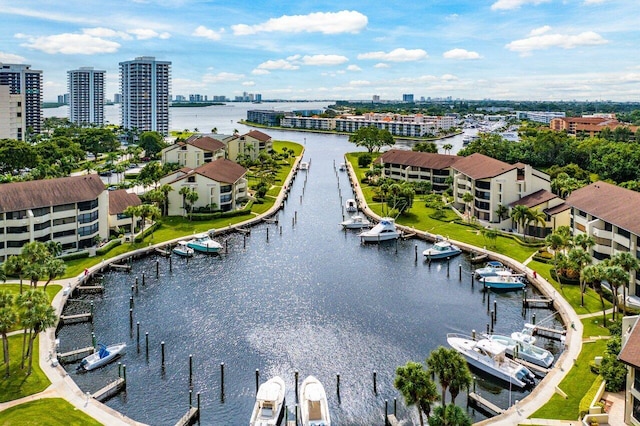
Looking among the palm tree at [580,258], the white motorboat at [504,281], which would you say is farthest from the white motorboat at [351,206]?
the palm tree at [580,258]

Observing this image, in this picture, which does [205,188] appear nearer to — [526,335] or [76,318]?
[76,318]

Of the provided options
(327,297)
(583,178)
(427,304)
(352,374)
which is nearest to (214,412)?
(352,374)

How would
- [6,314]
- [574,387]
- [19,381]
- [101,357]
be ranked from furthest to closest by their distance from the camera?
[101,357], [19,381], [574,387], [6,314]

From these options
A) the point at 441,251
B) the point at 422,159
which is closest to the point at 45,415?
the point at 441,251

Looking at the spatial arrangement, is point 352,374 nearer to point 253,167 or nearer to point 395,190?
point 395,190

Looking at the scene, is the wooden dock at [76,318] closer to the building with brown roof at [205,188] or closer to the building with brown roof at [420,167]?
the building with brown roof at [205,188]

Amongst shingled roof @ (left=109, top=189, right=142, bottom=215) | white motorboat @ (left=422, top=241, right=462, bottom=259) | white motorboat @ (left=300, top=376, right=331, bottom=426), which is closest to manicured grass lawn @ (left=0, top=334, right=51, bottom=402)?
white motorboat @ (left=300, top=376, right=331, bottom=426)
